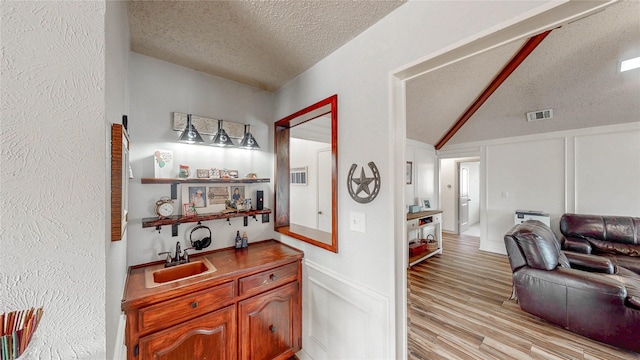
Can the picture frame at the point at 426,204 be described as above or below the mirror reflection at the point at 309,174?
below

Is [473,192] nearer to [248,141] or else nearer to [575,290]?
[575,290]

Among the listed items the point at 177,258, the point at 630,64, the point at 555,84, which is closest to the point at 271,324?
the point at 177,258

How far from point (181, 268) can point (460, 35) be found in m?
2.30

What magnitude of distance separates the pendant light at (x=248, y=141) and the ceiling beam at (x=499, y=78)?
262 centimetres

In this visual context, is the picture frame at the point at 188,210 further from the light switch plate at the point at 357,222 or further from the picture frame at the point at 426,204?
the picture frame at the point at 426,204

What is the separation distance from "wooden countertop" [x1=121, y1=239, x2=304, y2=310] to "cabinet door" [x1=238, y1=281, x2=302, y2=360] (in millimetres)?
229

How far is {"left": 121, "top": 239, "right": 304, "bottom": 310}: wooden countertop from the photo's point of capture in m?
1.25

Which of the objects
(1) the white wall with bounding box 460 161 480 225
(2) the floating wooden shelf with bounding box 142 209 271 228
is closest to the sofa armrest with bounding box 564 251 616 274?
(2) the floating wooden shelf with bounding box 142 209 271 228

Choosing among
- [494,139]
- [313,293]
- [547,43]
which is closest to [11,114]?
[313,293]

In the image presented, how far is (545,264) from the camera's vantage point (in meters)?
Answer: 2.21

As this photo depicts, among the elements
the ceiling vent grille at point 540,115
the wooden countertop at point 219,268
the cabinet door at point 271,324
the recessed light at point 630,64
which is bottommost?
the cabinet door at point 271,324

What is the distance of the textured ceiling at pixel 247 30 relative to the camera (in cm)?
124

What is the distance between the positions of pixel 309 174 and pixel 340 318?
98.5 inches

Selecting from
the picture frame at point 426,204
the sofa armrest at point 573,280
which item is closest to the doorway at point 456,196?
the picture frame at point 426,204
